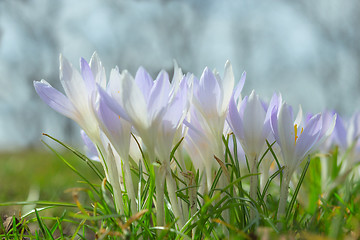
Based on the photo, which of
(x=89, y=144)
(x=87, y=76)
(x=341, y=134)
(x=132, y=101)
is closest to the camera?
(x=132, y=101)

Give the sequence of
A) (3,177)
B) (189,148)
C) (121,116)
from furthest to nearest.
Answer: (3,177) → (189,148) → (121,116)

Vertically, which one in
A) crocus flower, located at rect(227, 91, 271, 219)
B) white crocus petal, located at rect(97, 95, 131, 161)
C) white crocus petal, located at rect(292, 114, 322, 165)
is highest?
white crocus petal, located at rect(97, 95, 131, 161)

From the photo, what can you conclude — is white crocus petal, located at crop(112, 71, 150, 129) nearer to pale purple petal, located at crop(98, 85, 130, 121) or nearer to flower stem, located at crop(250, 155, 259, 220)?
pale purple petal, located at crop(98, 85, 130, 121)

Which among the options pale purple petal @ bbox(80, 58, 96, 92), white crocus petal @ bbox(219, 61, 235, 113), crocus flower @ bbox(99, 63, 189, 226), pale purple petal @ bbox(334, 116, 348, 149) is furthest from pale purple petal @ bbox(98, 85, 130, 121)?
Result: pale purple petal @ bbox(334, 116, 348, 149)

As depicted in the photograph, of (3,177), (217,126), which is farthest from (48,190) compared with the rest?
(217,126)

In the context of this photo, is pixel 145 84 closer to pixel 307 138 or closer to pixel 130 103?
pixel 130 103

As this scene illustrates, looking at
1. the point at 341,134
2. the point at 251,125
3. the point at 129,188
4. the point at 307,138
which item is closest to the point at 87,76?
the point at 129,188

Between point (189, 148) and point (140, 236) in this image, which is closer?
point (140, 236)

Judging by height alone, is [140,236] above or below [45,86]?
below

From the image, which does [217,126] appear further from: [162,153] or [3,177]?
[3,177]
